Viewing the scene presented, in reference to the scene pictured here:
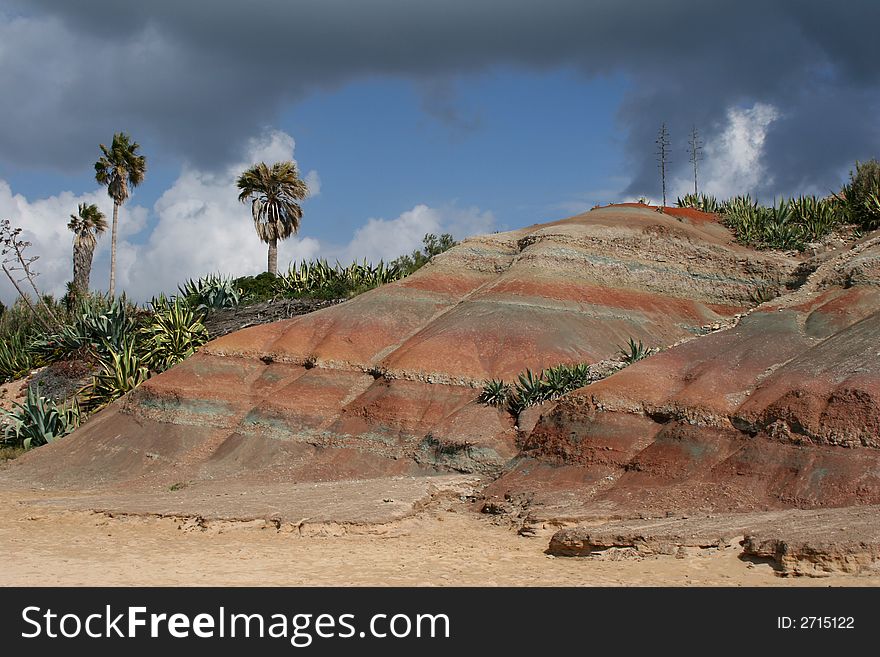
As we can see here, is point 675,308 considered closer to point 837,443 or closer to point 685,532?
point 837,443

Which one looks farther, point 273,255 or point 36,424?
point 273,255

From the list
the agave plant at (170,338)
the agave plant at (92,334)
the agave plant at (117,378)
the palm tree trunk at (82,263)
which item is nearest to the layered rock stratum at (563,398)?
the agave plant at (117,378)

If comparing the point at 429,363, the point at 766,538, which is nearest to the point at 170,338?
the point at 429,363

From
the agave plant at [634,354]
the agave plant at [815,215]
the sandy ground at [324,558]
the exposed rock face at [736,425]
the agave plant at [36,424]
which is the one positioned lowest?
the sandy ground at [324,558]

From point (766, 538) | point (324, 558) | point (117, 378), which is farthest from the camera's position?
point (117, 378)

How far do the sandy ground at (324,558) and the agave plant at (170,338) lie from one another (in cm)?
1086

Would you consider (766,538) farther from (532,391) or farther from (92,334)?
(92,334)

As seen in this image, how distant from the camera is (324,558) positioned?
1304cm

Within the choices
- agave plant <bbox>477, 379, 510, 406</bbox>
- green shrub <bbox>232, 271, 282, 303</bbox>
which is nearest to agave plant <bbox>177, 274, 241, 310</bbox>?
green shrub <bbox>232, 271, 282, 303</bbox>

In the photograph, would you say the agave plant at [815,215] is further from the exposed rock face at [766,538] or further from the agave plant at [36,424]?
the agave plant at [36,424]

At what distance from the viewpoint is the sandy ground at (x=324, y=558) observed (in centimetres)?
1112

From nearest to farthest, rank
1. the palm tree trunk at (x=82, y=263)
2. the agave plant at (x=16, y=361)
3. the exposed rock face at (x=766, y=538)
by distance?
the exposed rock face at (x=766, y=538) < the agave plant at (x=16, y=361) < the palm tree trunk at (x=82, y=263)

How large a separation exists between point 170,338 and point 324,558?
1661 cm

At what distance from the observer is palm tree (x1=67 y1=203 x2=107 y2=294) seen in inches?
1850
